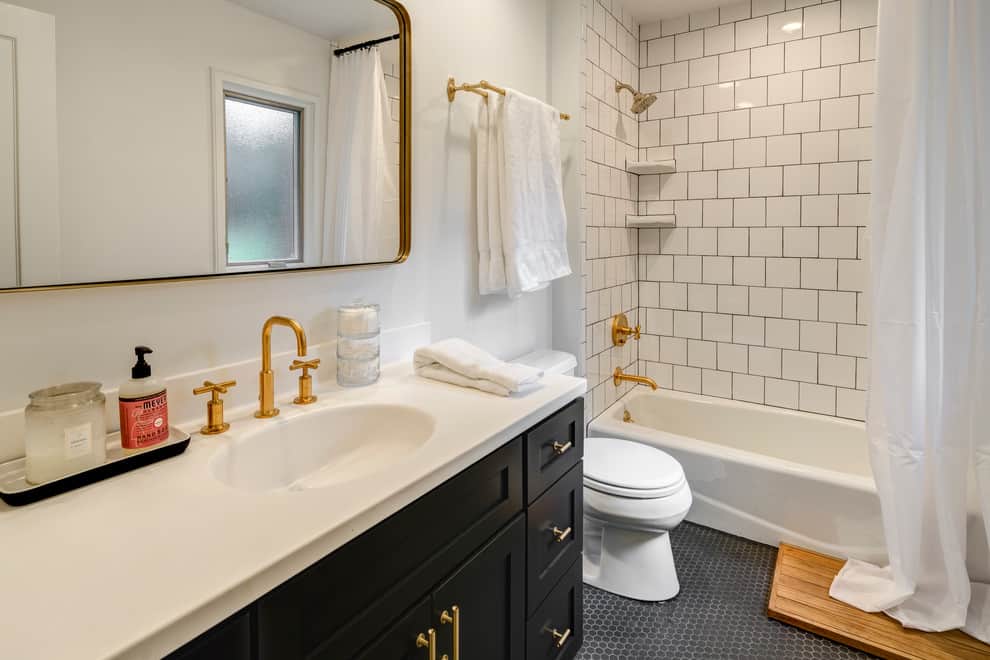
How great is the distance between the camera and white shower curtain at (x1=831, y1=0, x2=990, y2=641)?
65.1 inches

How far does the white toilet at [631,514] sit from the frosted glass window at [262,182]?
3.09 feet

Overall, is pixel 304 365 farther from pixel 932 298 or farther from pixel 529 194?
pixel 932 298

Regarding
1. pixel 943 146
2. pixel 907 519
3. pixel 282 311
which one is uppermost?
pixel 943 146

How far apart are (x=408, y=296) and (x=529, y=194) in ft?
1.87

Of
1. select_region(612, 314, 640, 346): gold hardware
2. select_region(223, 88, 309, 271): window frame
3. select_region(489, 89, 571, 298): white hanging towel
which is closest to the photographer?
select_region(223, 88, 309, 271): window frame

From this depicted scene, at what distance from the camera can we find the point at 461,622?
108cm

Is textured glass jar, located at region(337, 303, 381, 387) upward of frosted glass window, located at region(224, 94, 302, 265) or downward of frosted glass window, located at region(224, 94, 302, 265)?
downward

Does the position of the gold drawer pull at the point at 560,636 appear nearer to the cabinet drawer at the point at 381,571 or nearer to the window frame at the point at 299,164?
the cabinet drawer at the point at 381,571

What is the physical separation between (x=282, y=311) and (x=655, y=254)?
2.20 metres

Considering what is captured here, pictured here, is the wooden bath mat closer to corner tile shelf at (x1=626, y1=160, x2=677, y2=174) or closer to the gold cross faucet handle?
the gold cross faucet handle

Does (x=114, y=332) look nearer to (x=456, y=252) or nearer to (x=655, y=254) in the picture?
(x=456, y=252)

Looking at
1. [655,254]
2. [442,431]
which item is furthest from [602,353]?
[442,431]

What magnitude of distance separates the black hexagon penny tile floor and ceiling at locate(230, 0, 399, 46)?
185 centimetres

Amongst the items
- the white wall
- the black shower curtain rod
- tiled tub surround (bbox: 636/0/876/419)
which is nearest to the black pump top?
the white wall
